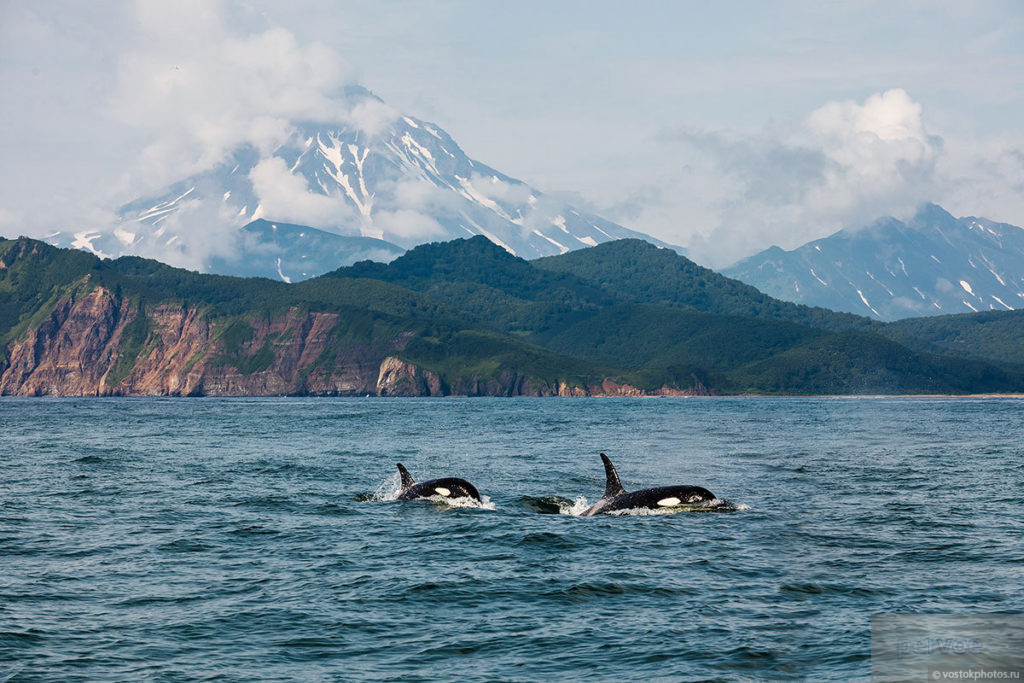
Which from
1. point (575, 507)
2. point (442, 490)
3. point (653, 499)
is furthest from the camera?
point (442, 490)

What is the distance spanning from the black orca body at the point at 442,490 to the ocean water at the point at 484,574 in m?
1.16

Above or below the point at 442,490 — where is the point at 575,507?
below

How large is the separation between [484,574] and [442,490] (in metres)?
16.0

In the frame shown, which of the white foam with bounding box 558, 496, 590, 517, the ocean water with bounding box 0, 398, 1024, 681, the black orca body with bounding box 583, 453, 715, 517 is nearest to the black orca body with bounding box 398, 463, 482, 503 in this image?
the ocean water with bounding box 0, 398, 1024, 681

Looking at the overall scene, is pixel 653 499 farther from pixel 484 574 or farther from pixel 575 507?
pixel 484 574

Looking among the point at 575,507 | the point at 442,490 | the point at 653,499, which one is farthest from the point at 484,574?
the point at 442,490

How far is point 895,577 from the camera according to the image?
27.8 m

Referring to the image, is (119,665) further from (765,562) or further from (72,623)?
(765,562)

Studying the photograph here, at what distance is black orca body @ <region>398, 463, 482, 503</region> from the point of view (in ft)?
147

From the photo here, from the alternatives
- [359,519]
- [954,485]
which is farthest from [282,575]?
[954,485]

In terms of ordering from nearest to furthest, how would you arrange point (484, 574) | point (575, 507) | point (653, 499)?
point (484, 574), point (653, 499), point (575, 507)

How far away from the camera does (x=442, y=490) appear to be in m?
45.4

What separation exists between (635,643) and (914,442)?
255ft

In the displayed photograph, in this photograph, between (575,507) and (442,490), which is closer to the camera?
(575,507)
